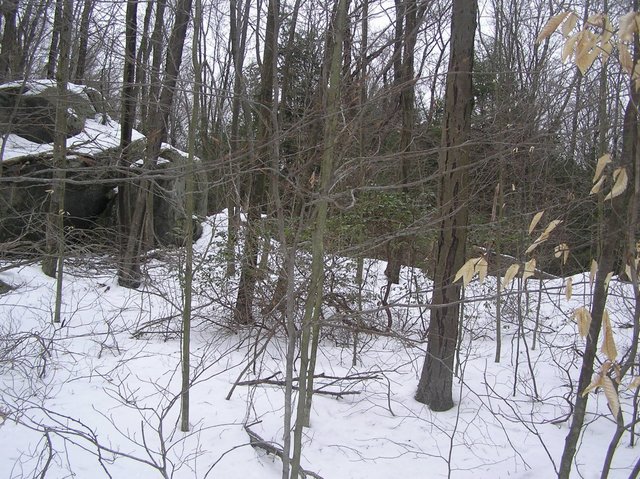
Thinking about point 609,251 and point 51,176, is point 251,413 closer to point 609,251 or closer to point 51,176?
point 609,251

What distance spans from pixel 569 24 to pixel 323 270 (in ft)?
7.18

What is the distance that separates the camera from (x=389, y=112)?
3.57m

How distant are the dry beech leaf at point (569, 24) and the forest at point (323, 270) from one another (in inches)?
0.6

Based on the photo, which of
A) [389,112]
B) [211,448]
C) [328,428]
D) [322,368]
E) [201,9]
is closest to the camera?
[389,112]

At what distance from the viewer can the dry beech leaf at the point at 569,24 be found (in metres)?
1.42

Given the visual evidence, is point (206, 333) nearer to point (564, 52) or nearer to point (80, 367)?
point (80, 367)

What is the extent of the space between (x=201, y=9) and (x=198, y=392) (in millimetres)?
3714

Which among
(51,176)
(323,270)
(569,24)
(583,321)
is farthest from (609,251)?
(51,176)

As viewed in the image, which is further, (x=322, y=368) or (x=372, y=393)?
(x=322, y=368)

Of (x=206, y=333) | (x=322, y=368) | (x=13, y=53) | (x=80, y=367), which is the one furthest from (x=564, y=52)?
(x=13, y=53)

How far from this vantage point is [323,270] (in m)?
3.37

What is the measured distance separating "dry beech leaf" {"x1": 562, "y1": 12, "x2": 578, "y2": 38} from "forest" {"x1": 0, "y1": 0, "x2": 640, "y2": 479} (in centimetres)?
2

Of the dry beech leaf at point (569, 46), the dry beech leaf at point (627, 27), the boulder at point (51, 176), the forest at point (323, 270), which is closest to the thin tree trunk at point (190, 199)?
the forest at point (323, 270)

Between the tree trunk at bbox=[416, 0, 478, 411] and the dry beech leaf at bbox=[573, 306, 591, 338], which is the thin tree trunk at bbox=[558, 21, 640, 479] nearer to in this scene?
the dry beech leaf at bbox=[573, 306, 591, 338]
